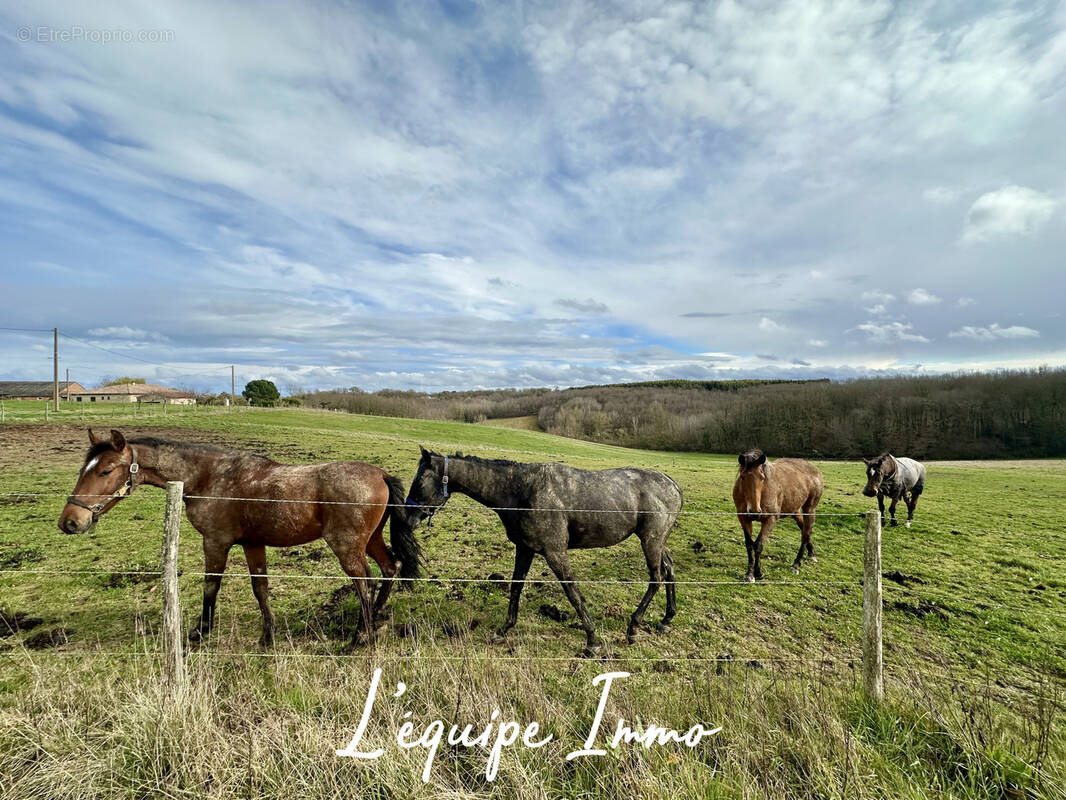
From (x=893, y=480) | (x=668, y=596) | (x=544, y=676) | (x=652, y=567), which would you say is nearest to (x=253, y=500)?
(x=544, y=676)

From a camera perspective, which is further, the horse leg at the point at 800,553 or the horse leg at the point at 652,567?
the horse leg at the point at 800,553

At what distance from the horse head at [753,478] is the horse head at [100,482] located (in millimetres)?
7995

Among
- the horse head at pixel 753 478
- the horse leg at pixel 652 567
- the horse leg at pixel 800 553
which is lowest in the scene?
the horse leg at pixel 800 553

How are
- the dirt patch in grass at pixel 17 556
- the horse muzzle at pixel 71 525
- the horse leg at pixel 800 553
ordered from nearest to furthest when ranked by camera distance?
the horse muzzle at pixel 71 525 → the dirt patch in grass at pixel 17 556 → the horse leg at pixel 800 553

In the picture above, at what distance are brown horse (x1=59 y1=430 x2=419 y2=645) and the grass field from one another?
0.66 metres

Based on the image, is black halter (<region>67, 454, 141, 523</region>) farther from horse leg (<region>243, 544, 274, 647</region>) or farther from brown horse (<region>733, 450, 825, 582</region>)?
brown horse (<region>733, 450, 825, 582</region>)

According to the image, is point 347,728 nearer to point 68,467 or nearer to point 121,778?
point 121,778

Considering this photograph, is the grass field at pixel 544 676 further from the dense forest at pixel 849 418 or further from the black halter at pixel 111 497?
the dense forest at pixel 849 418

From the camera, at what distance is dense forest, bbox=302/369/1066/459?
188ft

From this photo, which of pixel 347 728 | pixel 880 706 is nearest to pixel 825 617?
pixel 880 706

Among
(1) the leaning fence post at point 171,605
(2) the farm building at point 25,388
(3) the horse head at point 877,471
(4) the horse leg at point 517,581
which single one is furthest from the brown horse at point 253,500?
(2) the farm building at point 25,388

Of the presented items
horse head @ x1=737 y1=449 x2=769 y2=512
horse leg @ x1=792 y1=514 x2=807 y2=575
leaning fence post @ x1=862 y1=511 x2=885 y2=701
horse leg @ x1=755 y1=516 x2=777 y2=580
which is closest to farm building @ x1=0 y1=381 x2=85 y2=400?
horse head @ x1=737 y1=449 x2=769 y2=512

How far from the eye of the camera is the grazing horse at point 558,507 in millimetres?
5188

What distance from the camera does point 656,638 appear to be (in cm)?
532
